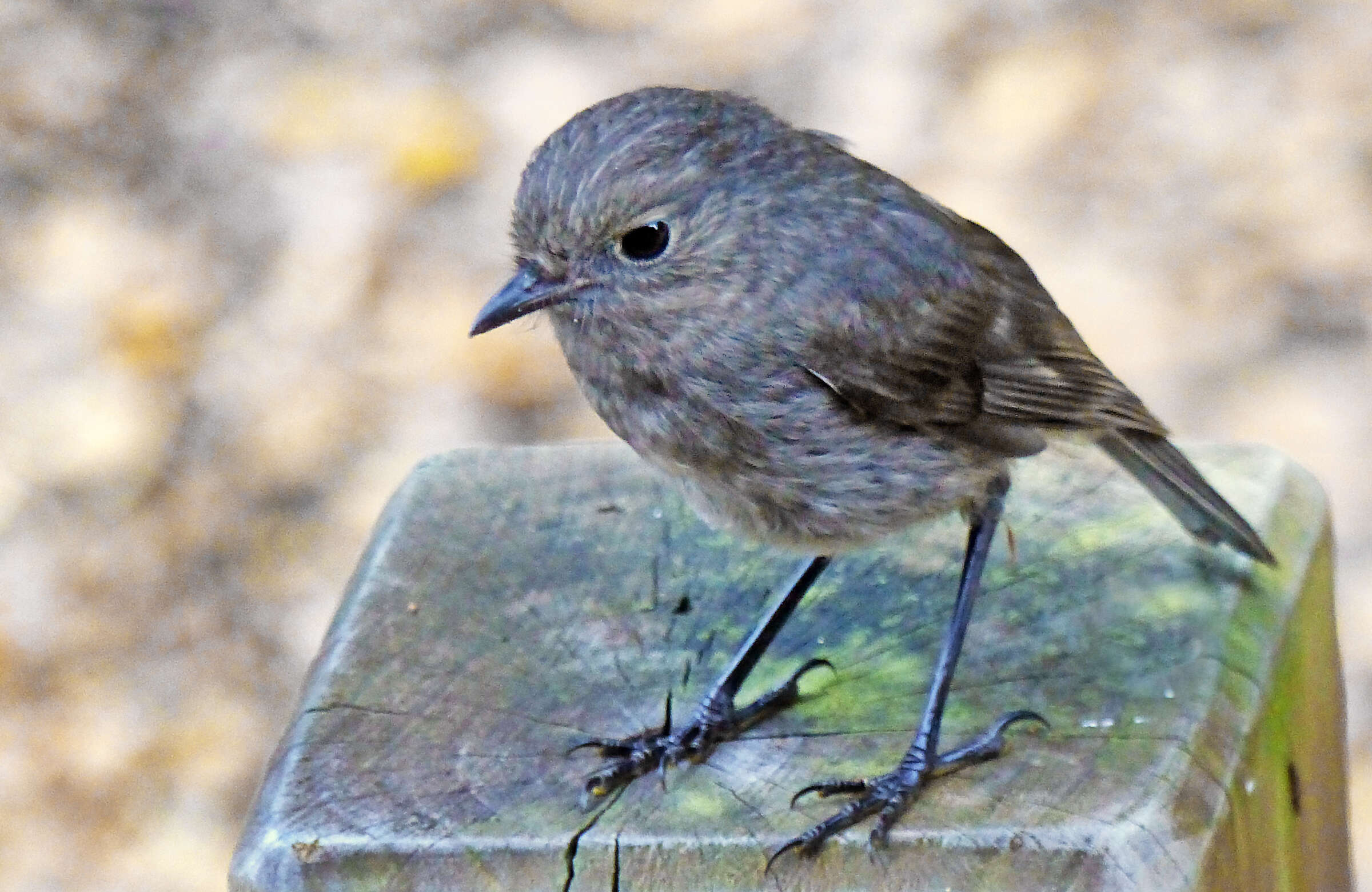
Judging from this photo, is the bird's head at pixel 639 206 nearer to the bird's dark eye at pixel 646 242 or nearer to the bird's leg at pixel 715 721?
the bird's dark eye at pixel 646 242

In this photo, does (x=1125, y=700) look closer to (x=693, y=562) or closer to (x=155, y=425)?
(x=693, y=562)

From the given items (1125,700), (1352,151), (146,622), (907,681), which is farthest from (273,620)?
(1352,151)

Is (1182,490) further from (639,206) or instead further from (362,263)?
(362,263)

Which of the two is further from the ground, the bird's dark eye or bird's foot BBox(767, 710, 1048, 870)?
the bird's dark eye

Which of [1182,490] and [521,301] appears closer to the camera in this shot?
[521,301]

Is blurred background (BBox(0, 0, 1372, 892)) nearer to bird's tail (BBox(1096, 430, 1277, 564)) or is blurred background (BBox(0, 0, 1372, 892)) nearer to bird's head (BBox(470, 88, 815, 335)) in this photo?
bird's tail (BBox(1096, 430, 1277, 564))

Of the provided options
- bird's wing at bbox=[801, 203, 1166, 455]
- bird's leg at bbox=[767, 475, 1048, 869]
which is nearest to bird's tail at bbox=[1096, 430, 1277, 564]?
bird's wing at bbox=[801, 203, 1166, 455]

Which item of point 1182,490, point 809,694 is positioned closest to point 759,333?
point 809,694

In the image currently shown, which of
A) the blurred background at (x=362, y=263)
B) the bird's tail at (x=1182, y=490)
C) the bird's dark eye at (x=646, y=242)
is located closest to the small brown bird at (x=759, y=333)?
the bird's dark eye at (x=646, y=242)
